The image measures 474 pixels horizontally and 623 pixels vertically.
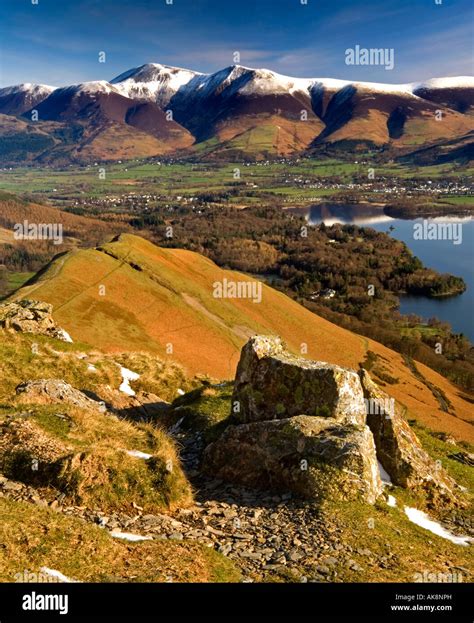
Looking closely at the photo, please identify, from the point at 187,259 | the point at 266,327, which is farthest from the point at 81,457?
the point at 187,259

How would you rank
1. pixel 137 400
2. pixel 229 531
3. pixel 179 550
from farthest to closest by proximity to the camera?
pixel 137 400, pixel 229 531, pixel 179 550

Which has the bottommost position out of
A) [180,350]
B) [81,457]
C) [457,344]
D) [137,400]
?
[457,344]

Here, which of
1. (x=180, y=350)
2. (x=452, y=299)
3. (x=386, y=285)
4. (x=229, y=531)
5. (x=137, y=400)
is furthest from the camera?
(x=386, y=285)

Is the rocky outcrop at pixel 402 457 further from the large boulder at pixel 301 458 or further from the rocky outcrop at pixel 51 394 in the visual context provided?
the rocky outcrop at pixel 51 394

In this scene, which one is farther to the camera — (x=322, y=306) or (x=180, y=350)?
(x=322, y=306)

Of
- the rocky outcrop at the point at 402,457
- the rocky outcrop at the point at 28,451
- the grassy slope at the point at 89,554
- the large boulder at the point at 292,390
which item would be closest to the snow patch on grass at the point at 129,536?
the grassy slope at the point at 89,554

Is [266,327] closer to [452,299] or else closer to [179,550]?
[179,550]

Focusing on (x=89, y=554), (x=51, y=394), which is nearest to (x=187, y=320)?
(x=51, y=394)
